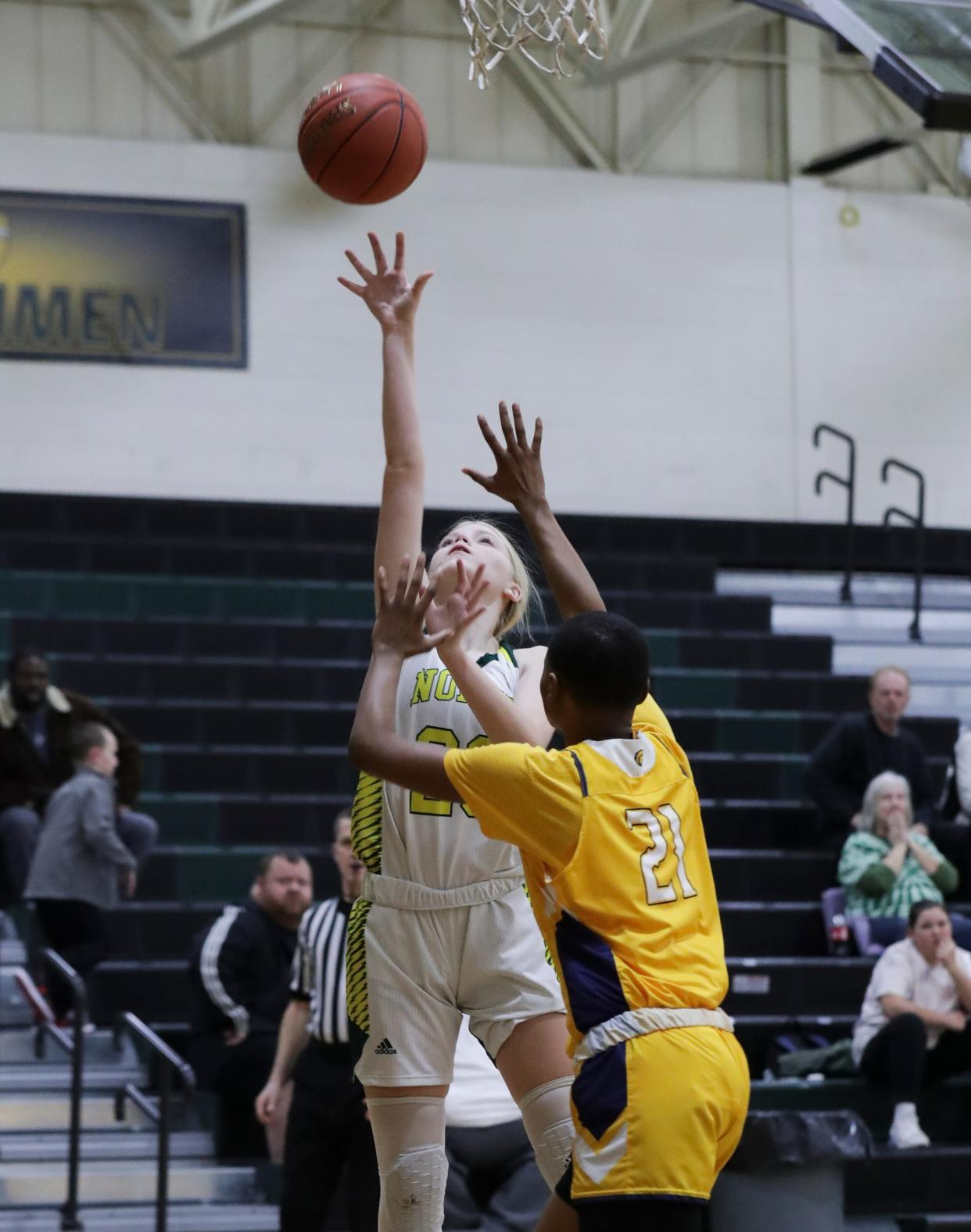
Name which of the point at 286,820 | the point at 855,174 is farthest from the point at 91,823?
the point at 855,174

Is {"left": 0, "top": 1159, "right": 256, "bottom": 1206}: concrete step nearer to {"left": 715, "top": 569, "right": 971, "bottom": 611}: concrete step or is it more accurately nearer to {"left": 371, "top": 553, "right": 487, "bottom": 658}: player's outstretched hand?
{"left": 371, "top": 553, "right": 487, "bottom": 658}: player's outstretched hand

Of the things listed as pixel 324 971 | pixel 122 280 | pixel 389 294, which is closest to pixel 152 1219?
pixel 324 971

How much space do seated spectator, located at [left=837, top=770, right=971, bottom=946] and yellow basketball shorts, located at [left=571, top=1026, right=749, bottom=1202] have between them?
21.0ft

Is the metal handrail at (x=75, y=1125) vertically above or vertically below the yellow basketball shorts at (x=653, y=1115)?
below

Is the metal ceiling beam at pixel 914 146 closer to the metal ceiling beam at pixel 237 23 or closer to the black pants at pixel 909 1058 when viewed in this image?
the metal ceiling beam at pixel 237 23

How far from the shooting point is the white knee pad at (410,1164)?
12.8ft

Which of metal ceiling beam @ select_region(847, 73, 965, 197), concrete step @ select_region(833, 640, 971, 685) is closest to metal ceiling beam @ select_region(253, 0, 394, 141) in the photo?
metal ceiling beam @ select_region(847, 73, 965, 197)

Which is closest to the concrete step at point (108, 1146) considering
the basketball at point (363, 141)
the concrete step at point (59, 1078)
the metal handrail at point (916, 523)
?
the concrete step at point (59, 1078)

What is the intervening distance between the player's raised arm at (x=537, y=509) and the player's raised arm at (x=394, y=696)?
18.4 inches

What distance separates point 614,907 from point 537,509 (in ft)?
3.42

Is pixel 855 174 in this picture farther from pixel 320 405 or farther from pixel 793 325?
pixel 320 405

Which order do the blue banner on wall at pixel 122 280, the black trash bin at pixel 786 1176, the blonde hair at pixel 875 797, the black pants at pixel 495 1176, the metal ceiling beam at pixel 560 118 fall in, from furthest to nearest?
1. the metal ceiling beam at pixel 560 118
2. the blue banner on wall at pixel 122 280
3. the blonde hair at pixel 875 797
4. the black trash bin at pixel 786 1176
5. the black pants at pixel 495 1176

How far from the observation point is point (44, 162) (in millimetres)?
13180

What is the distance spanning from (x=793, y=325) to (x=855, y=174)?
→ 129cm
